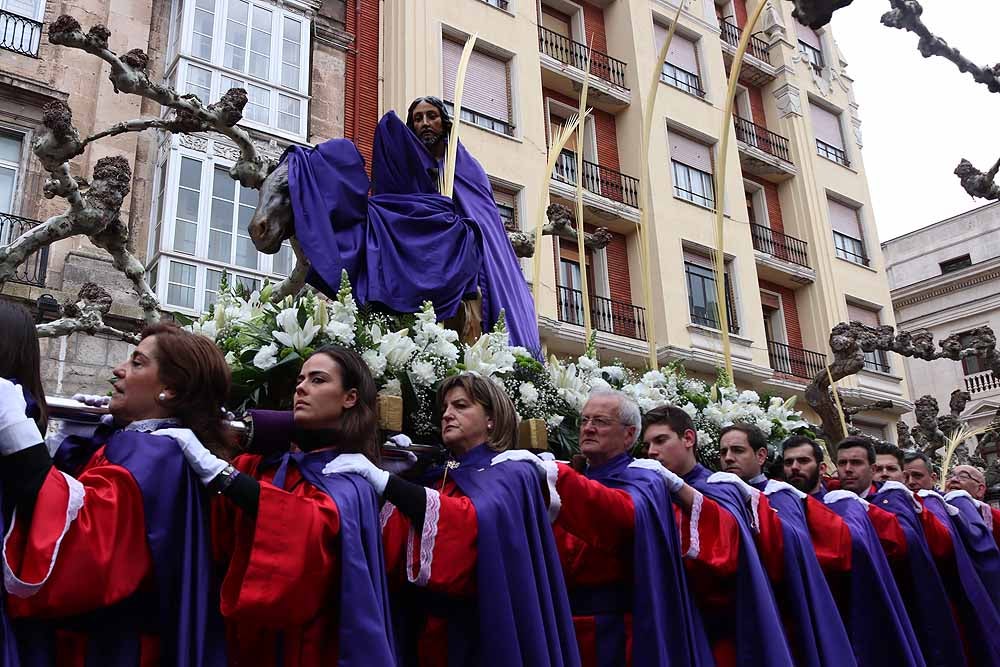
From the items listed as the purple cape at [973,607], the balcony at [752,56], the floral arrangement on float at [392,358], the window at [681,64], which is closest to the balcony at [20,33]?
the floral arrangement on float at [392,358]

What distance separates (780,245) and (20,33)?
51.0ft

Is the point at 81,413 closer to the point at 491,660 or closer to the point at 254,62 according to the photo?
the point at 491,660

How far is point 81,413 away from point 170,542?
629 mm

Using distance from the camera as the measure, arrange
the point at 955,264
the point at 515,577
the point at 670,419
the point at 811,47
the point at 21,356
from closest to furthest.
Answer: the point at 21,356 → the point at 515,577 → the point at 670,419 → the point at 811,47 → the point at 955,264

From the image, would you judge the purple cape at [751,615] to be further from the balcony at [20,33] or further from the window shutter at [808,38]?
the window shutter at [808,38]

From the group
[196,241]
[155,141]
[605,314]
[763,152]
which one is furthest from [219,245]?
[763,152]

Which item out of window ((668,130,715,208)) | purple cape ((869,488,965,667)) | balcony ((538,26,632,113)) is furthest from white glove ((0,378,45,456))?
window ((668,130,715,208))

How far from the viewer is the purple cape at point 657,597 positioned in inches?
138

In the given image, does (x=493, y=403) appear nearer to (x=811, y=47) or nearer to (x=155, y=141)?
(x=155, y=141)

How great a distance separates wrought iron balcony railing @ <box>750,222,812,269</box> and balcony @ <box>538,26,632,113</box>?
4385 mm

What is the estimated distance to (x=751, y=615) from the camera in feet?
12.4

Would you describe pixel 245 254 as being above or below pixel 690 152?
below

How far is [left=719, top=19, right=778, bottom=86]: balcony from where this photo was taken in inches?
868

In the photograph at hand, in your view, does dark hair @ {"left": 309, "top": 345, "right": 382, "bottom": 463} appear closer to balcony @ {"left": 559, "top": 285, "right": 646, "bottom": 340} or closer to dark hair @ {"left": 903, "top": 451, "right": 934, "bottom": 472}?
dark hair @ {"left": 903, "top": 451, "right": 934, "bottom": 472}
